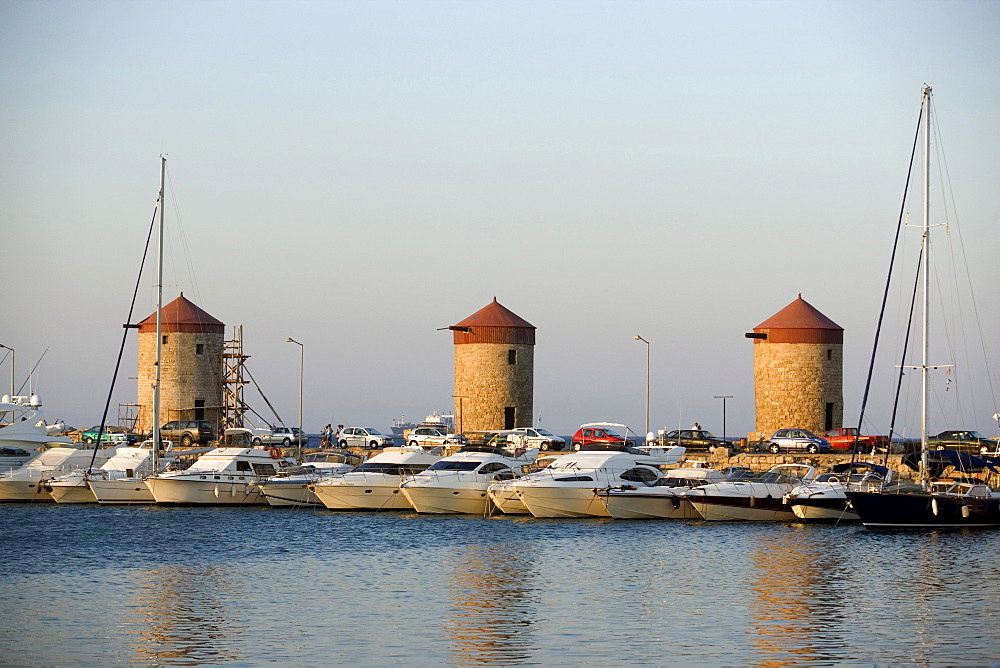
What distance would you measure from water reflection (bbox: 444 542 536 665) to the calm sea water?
0.06 m

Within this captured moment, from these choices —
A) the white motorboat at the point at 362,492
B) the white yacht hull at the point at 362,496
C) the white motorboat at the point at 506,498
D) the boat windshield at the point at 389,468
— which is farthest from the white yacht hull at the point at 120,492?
the white motorboat at the point at 506,498

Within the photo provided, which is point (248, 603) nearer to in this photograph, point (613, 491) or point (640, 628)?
point (640, 628)

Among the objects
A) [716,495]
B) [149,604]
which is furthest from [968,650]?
[716,495]

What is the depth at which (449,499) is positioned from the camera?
134 ft

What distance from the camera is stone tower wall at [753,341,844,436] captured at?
64.1 metres

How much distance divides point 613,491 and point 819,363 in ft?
93.6

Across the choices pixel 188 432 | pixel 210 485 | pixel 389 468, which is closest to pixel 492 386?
pixel 188 432

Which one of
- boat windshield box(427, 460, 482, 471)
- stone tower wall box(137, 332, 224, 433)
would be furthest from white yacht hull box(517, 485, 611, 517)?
stone tower wall box(137, 332, 224, 433)

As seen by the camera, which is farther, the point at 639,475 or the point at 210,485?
the point at 210,485

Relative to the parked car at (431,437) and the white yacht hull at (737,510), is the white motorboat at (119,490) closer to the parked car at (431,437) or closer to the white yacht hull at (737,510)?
the white yacht hull at (737,510)

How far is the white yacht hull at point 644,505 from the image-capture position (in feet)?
128

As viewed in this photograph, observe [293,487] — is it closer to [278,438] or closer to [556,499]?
[556,499]

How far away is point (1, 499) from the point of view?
46.8 metres

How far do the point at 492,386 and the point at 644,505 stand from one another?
29.4 metres
